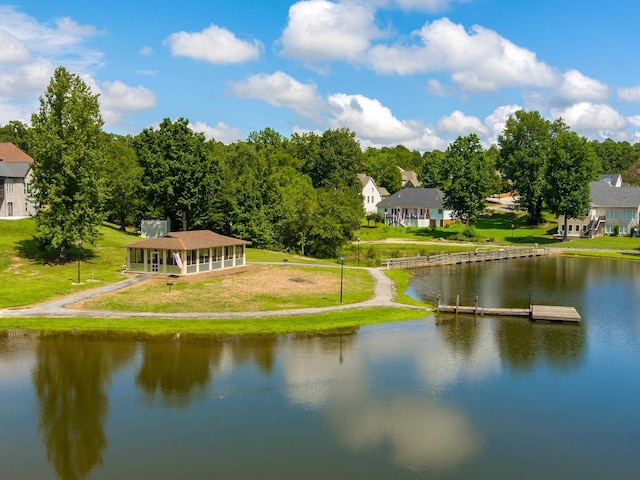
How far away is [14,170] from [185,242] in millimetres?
33760

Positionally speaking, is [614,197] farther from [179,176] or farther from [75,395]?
[75,395]

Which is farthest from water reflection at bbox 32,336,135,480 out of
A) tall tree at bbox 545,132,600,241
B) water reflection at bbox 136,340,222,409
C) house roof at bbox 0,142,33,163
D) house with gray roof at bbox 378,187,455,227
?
house with gray roof at bbox 378,187,455,227

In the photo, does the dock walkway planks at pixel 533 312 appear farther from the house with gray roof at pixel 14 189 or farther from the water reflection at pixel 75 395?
the house with gray roof at pixel 14 189

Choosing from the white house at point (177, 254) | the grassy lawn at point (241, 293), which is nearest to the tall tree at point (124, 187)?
the white house at point (177, 254)

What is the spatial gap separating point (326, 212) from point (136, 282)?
97.3 feet

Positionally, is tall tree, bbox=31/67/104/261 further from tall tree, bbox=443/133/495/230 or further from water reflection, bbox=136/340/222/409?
tall tree, bbox=443/133/495/230

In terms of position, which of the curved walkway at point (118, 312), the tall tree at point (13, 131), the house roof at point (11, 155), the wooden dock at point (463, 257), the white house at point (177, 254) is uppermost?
the tall tree at point (13, 131)

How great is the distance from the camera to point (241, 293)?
41906mm

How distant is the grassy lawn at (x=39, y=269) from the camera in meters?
40.2

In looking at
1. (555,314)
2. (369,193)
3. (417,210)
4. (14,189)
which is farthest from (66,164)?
(369,193)

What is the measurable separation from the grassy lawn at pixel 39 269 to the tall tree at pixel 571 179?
62098 millimetres

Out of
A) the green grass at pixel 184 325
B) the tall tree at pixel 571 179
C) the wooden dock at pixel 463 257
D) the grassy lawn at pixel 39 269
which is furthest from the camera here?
the tall tree at pixel 571 179

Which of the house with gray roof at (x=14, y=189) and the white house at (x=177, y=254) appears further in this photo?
the house with gray roof at (x=14, y=189)

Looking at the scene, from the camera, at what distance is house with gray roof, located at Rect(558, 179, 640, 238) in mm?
88625
